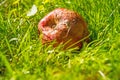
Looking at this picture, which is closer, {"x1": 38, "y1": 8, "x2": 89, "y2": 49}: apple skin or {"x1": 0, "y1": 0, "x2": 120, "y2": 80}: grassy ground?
{"x1": 0, "y1": 0, "x2": 120, "y2": 80}: grassy ground

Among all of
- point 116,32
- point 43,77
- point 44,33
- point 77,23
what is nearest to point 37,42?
point 44,33

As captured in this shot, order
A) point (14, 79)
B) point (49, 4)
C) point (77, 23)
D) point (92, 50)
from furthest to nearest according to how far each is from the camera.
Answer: point (49, 4), point (77, 23), point (92, 50), point (14, 79)

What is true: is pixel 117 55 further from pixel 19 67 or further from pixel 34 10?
pixel 34 10

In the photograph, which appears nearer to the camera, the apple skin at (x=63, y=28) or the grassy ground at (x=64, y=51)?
the grassy ground at (x=64, y=51)

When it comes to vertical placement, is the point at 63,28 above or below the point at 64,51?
above
